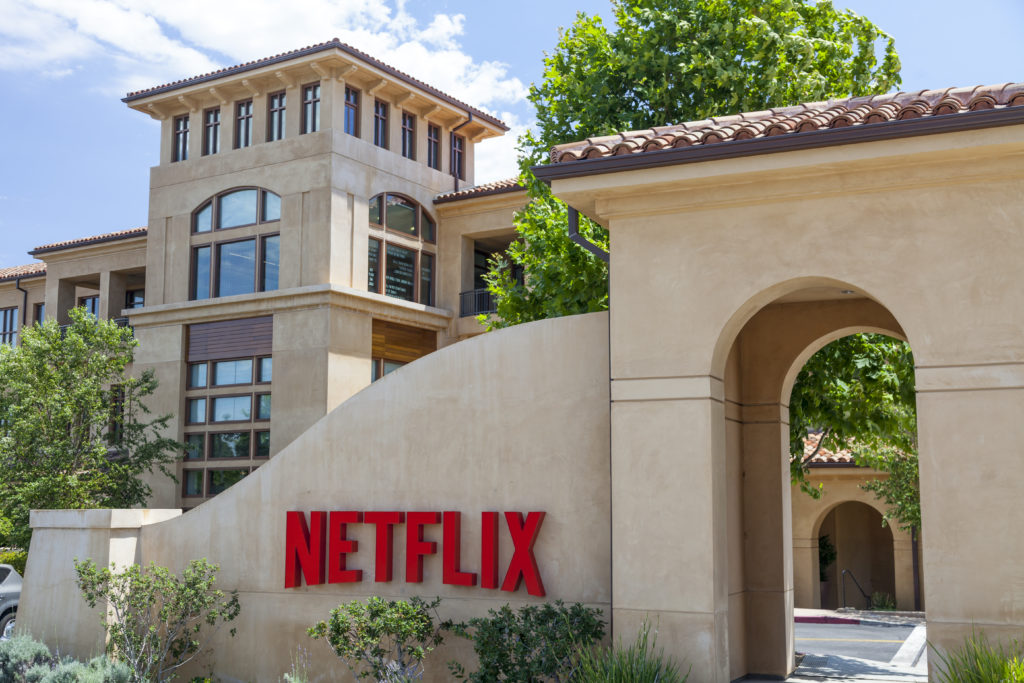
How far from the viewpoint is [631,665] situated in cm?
1037

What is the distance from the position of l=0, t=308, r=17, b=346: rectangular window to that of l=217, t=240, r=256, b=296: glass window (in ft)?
55.9

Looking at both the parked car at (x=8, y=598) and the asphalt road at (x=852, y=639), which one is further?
the parked car at (x=8, y=598)

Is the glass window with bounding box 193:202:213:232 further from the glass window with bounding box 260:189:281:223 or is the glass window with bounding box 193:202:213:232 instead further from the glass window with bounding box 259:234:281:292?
the glass window with bounding box 259:234:281:292

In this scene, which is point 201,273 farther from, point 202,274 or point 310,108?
point 310,108

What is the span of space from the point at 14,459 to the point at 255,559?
15.4 meters

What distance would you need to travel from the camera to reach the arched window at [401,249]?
33.4m

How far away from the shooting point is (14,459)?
1043 inches

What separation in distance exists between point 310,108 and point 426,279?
6.67 meters

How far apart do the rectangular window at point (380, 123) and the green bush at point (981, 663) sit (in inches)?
1072

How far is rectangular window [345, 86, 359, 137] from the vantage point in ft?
108

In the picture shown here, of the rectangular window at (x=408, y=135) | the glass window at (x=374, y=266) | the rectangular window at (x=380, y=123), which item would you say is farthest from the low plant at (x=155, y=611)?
the rectangular window at (x=408, y=135)

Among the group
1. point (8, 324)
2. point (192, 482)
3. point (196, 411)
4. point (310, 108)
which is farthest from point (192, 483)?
point (8, 324)

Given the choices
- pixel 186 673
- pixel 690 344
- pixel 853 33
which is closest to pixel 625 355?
pixel 690 344

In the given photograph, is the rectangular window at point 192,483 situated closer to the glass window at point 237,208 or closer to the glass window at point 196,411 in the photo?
the glass window at point 196,411
